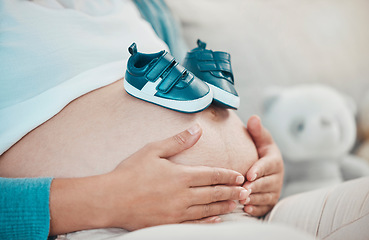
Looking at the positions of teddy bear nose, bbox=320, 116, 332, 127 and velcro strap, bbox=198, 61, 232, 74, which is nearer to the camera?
velcro strap, bbox=198, 61, 232, 74

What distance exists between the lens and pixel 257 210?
2.39 feet

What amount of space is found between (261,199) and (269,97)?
0.59 metres

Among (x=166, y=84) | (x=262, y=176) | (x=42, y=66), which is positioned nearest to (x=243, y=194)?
(x=262, y=176)

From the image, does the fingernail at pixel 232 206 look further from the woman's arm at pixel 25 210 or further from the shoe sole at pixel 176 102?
the woman's arm at pixel 25 210

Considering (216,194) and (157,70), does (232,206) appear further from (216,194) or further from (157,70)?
(157,70)

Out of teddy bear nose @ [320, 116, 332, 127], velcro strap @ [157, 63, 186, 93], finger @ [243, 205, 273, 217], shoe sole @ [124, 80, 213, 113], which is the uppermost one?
velcro strap @ [157, 63, 186, 93]

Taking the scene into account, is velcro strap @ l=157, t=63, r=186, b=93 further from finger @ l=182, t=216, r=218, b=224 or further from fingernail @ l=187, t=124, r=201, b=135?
finger @ l=182, t=216, r=218, b=224

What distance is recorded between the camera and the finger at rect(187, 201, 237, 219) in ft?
1.94

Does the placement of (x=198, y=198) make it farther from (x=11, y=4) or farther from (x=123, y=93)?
(x=11, y=4)

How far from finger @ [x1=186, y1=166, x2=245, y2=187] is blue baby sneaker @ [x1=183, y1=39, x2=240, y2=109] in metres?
0.15

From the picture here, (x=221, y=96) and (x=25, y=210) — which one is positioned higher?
(x=221, y=96)

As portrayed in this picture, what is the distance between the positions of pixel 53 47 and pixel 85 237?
0.41 metres

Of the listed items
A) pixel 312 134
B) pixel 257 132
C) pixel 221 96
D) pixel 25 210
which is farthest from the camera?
pixel 312 134

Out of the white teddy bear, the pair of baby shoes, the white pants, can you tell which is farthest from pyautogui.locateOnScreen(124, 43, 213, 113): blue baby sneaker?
the white teddy bear
